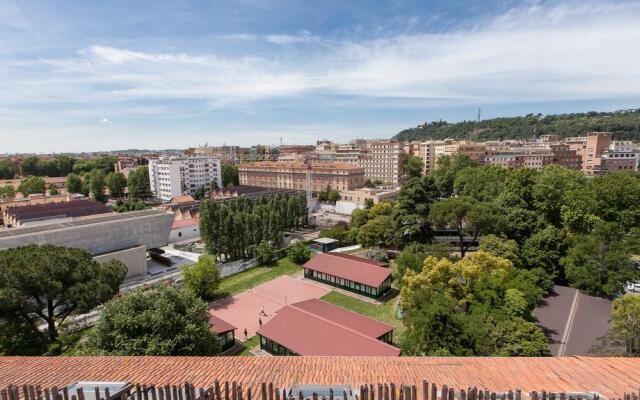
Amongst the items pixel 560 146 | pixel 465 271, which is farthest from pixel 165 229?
pixel 560 146

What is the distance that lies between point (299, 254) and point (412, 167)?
60.9 metres

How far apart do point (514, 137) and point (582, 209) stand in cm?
15577

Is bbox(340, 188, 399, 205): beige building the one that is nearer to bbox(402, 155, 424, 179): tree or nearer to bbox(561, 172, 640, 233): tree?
bbox(402, 155, 424, 179): tree

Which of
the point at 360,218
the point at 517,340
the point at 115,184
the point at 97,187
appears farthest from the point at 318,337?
the point at 115,184

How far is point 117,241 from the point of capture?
32.1m

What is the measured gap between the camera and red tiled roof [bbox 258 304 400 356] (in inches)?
685

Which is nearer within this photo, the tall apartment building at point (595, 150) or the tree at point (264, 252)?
the tree at point (264, 252)

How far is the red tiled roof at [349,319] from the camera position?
790 inches

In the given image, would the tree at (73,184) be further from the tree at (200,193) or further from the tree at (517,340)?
the tree at (517,340)

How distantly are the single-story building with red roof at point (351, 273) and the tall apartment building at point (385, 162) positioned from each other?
5813 centimetres

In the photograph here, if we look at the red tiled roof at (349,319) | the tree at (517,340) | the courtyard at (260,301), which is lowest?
the courtyard at (260,301)

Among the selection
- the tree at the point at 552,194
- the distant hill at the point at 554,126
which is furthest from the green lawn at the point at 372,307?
the distant hill at the point at 554,126

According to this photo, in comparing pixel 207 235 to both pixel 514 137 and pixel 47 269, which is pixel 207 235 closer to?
pixel 47 269

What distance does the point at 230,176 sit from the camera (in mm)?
94750
